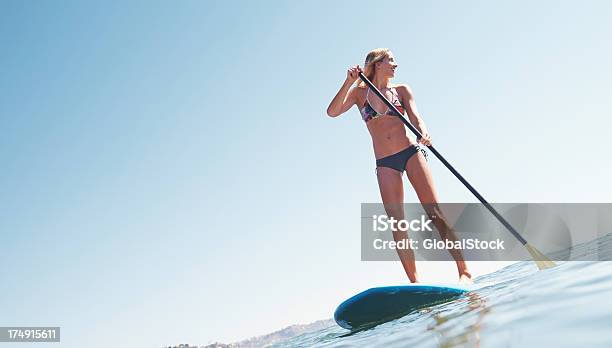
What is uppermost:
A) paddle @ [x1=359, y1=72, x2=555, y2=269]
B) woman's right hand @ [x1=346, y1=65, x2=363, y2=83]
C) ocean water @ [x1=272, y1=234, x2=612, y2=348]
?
woman's right hand @ [x1=346, y1=65, x2=363, y2=83]

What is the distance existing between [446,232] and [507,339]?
4036 mm

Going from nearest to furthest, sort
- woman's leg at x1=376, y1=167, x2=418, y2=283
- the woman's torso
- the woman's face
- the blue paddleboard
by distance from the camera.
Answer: the blue paddleboard
woman's leg at x1=376, y1=167, x2=418, y2=283
the woman's torso
the woman's face

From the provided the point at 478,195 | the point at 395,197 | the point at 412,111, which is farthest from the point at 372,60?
the point at 478,195

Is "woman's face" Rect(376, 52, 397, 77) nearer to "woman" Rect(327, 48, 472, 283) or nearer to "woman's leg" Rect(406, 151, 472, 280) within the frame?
"woman" Rect(327, 48, 472, 283)

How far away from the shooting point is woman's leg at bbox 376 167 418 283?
611 cm

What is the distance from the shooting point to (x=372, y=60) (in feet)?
22.9

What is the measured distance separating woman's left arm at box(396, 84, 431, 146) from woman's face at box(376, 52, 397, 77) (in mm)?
276

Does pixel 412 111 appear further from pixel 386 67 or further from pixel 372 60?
Result: pixel 372 60

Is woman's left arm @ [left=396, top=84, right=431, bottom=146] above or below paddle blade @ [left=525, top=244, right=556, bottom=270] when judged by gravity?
above

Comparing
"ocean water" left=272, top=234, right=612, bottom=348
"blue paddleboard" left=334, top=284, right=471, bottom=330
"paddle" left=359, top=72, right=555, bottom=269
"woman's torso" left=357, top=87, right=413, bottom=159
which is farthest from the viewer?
"woman's torso" left=357, top=87, right=413, bottom=159

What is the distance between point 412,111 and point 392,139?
59cm

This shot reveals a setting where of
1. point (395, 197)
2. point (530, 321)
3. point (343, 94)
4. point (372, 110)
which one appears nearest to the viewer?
point (530, 321)

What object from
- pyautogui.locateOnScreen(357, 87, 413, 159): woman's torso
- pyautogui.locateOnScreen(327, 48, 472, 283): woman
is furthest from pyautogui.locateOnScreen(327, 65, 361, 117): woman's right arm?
pyautogui.locateOnScreen(357, 87, 413, 159): woman's torso

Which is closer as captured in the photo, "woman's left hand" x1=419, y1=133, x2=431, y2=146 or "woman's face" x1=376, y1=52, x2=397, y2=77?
"woman's left hand" x1=419, y1=133, x2=431, y2=146
